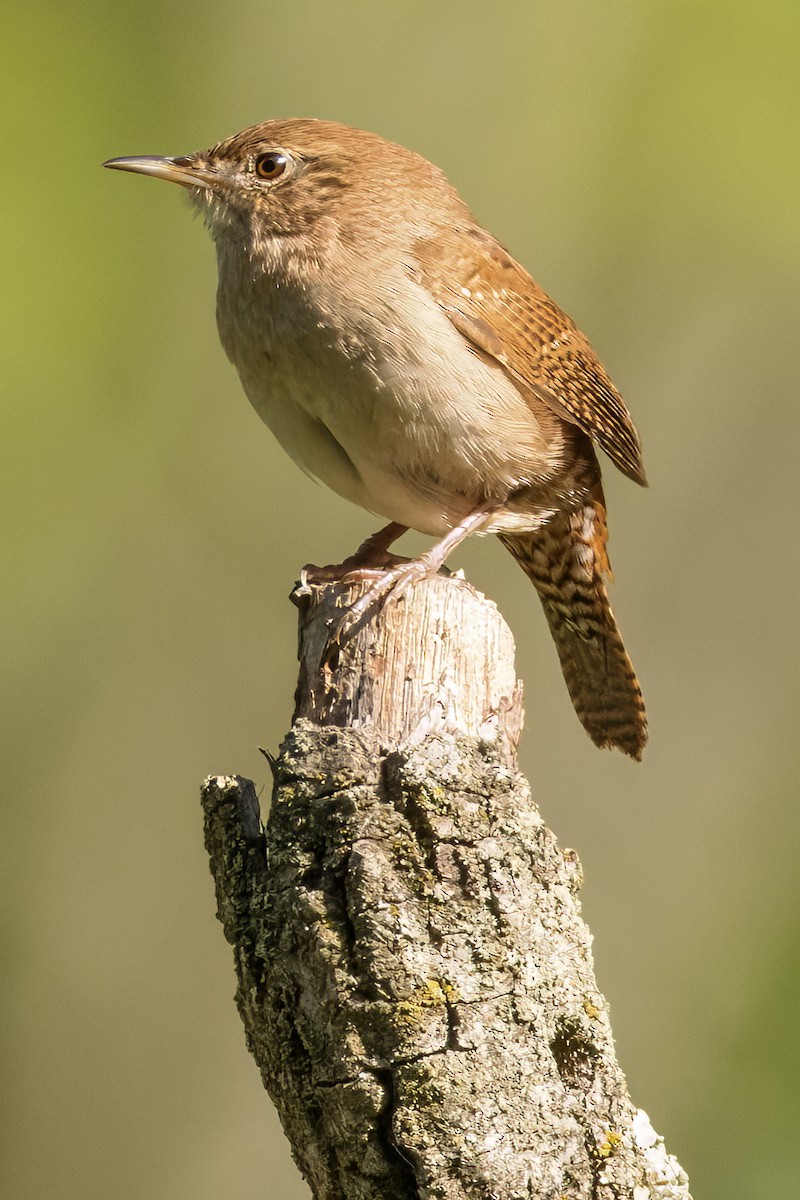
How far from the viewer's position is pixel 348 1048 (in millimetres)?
2471

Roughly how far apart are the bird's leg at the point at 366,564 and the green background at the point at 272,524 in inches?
99.6

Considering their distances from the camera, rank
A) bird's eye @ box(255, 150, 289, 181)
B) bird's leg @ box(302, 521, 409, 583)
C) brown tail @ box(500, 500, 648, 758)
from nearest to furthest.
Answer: bird's leg @ box(302, 521, 409, 583)
bird's eye @ box(255, 150, 289, 181)
brown tail @ box(500, 500, 648, 758)

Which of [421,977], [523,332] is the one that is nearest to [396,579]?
[421,977]

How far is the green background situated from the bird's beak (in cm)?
317

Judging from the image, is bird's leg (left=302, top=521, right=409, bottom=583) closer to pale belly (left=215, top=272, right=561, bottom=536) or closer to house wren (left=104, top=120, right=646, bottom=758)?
house wren (left=104, top=120, right=646, bottom=758)

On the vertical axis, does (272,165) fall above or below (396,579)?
above

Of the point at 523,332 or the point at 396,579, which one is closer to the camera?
the point at 396,579

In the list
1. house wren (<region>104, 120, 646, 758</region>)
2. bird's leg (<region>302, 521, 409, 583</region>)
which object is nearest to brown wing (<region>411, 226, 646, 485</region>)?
house wren (<region>104, 120, 646, 758</region>)

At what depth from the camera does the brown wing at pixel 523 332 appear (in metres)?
Answer: 4.05

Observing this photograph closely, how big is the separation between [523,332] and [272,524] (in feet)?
11.4

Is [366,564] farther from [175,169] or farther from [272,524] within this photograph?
[272,524]

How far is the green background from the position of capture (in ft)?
22.5

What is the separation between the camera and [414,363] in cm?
376

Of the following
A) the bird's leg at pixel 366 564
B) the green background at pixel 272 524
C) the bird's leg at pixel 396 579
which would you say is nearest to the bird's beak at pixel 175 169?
the bird's leg at pixel 366 564
